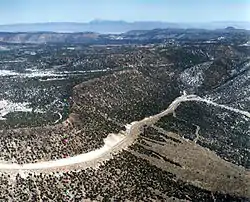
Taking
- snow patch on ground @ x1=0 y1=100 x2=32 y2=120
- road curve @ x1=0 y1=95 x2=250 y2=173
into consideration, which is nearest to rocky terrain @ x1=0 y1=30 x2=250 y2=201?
road curve @ x1=0 y1=95 x2=250 y2=173

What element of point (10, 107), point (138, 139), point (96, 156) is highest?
point (10, 107)

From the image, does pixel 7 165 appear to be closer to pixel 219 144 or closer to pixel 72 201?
pixel 72 201

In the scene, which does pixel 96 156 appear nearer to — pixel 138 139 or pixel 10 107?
pixel 138 139

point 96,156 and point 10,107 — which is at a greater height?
point 10,107

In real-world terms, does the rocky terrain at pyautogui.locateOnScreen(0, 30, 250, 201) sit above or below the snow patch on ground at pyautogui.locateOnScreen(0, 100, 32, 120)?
below

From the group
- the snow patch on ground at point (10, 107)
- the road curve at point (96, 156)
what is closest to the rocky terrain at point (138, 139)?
the road curve at point (96, 156)

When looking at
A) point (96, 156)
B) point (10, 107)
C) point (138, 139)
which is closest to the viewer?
point (96, 156)

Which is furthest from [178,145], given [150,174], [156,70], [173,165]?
[156,70]

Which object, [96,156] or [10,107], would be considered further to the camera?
[10,107]

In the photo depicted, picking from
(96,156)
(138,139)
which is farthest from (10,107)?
(96,156)

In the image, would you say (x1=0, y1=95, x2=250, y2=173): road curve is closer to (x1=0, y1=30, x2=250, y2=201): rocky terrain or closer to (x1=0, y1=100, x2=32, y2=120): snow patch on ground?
(x1=0, y1=30, x2=250, y2=201): rocky terrain
